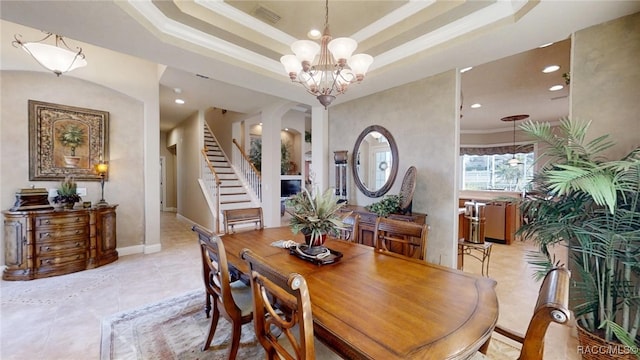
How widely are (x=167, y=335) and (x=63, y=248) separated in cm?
261

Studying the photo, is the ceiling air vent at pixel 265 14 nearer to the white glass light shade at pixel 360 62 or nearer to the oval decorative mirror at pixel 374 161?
the white glass light shade at pixel 360 62

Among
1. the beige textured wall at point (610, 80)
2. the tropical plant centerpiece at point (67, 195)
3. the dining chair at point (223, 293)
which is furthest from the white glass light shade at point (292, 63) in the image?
the tropical plant centerpiece at point (67, 195)

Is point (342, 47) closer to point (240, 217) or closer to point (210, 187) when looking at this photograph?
point (240, 217)

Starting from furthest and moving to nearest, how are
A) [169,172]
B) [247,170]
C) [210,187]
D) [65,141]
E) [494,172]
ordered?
[169,172] → [494,172] → [247,170] → [210,187] → [65,141]

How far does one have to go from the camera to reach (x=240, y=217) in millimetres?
2795

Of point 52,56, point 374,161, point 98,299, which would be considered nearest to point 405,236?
point 374,161

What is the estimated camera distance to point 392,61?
3018 mm

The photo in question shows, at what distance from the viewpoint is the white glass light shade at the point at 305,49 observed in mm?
2021

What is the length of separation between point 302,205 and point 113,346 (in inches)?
75.4

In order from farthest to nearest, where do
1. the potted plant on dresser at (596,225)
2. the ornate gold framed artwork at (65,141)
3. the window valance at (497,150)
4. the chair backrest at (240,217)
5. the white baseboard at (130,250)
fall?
the window valance at (497,150) < the white baseboard at (130,250) < the ornate gold framed artwork at (65,141) < the chair backrest at (240,217) < the potted plant on dresser at (596,225)

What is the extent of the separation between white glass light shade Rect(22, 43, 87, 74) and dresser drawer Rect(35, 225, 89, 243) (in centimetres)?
206

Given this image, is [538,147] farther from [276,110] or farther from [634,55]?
[276,110]

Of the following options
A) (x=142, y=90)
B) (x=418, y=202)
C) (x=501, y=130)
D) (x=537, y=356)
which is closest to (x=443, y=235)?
(x=418, y=202)

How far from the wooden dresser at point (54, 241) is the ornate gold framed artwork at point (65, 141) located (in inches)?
26.0
